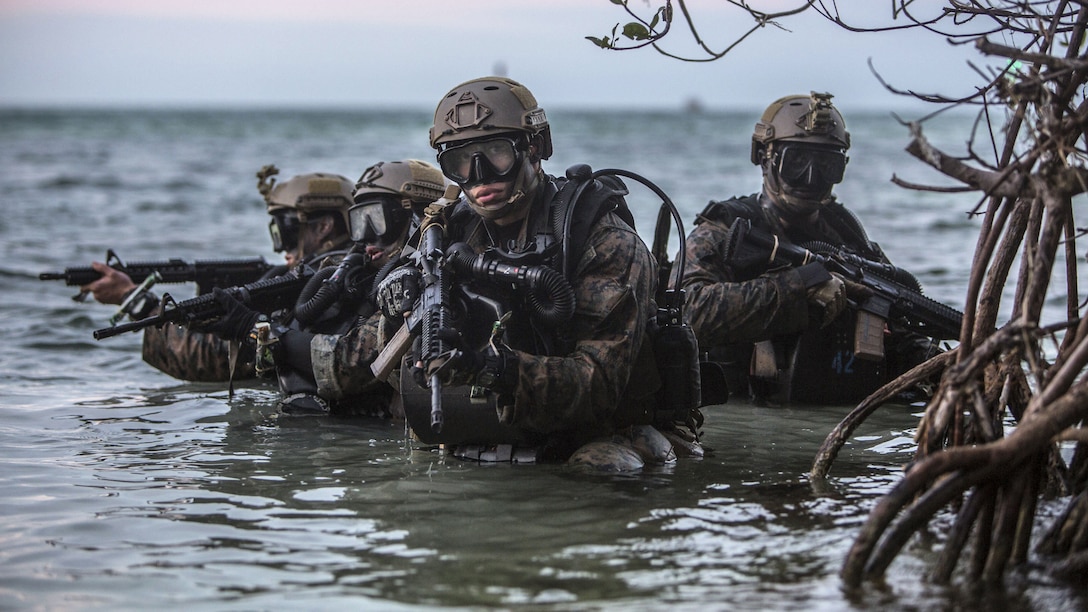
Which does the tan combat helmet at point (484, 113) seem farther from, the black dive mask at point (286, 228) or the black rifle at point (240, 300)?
the black dive mask at point (286, 228)

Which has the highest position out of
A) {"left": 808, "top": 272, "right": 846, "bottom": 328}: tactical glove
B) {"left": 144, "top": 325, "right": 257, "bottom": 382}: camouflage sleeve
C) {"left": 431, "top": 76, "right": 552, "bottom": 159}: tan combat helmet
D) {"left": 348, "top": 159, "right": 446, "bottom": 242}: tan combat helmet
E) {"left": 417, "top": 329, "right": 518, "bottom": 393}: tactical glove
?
{"left": 431, "top": 76, "right": 552, "bottom": 159}: tan combat helmet

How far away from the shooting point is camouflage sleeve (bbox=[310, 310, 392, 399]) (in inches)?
289

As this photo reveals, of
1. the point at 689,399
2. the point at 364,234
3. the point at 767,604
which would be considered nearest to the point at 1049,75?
the point at 767,604

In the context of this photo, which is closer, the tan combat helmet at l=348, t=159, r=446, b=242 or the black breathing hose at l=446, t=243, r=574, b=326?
the black breathing hose at l=446, t=243, r=574, b=326

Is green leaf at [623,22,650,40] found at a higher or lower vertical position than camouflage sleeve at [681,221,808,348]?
higher

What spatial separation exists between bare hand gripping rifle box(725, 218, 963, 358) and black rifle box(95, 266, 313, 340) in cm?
269

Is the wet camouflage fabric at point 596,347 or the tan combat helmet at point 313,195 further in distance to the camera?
the tan combat helmet at point 313,195

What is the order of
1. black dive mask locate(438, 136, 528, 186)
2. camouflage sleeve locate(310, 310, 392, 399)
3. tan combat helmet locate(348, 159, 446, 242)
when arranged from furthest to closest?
tan combat helmet locate(348, 159, 446, 242), camouflage sleeve locate(310, 310, 392, 399), black dive mask locate(438, 136, 528, 186)

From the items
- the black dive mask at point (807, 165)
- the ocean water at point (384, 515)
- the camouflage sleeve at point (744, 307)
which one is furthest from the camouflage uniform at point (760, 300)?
the ocean water at point (384, 515)

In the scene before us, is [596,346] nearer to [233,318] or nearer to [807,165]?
[807,165]

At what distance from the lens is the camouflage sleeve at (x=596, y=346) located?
571 cm

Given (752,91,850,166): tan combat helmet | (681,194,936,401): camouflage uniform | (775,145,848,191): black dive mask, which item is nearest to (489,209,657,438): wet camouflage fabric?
(681,194,936,401): camouflage uniform

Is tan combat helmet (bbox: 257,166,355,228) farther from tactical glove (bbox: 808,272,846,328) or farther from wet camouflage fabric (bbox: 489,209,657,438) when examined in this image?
tactical glove (bbox: 808,272,846,328)

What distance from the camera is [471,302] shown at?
595cm
